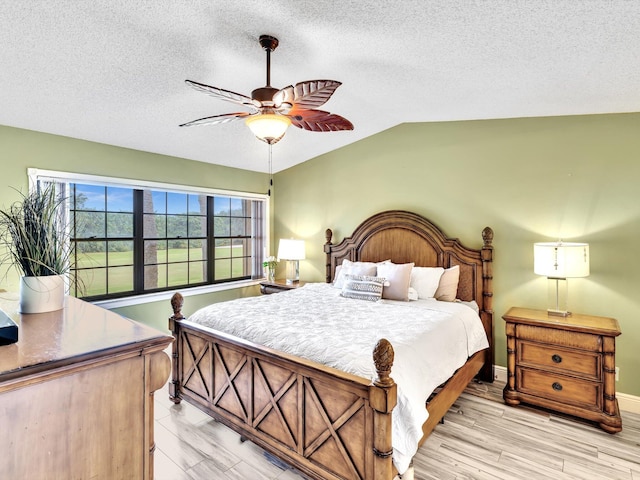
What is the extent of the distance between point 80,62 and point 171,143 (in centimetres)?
162

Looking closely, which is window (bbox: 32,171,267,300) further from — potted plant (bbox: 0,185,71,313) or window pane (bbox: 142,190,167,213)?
potted plant (bbox: 0,185,71,313)

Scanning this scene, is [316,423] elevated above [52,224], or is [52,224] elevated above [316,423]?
[52,224]

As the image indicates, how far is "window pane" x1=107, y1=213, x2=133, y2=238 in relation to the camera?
405cm

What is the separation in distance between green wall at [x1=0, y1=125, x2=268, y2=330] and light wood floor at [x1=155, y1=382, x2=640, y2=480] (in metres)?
1.86

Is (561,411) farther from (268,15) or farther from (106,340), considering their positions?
(268,15)

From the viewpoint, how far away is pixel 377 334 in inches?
93.5

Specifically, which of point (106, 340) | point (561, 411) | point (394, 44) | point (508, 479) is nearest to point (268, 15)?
point (394, 44)

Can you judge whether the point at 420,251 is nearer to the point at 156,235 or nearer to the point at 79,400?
the point at 156,235

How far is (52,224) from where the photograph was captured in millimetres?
1158

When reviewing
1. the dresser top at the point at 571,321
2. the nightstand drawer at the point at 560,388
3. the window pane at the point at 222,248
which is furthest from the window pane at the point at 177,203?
the nightstand drawer at the point at 560,388

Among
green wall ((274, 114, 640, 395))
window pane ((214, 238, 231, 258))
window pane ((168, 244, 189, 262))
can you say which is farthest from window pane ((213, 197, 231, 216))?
green wall ((274, 114, 640, 395))

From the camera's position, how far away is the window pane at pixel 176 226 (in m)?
4.65

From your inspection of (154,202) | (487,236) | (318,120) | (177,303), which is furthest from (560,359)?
(154,202)

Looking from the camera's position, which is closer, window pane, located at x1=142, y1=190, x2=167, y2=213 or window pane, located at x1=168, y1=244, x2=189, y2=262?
window pane, located at x1=142, y1=190, x2=167, y2=213
